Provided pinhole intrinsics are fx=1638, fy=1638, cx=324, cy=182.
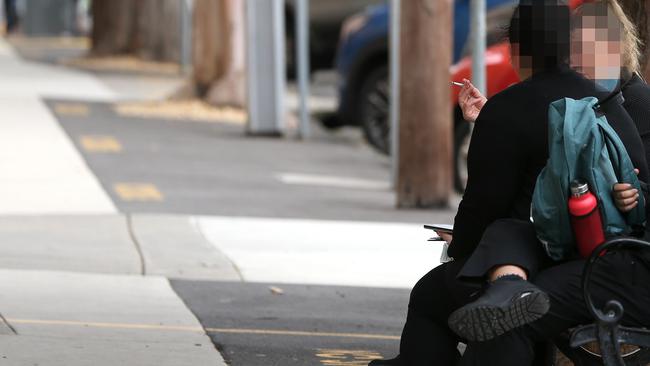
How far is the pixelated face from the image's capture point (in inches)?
200

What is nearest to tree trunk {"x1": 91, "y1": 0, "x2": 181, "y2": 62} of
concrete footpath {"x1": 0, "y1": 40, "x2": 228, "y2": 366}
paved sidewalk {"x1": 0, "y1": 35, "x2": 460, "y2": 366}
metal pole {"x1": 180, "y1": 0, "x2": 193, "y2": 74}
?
metal pole {"x1": 180, "y1": 0, "x2": 193, "y2": 74}

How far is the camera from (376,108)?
647 inches

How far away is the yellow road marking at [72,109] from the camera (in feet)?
56.6

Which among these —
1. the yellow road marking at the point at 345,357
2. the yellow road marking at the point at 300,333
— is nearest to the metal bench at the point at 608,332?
the yellow road marking at the point at 345,357

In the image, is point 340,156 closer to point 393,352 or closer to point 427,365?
point 393,352

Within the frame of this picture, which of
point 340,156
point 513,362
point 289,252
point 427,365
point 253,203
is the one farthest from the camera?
point 340,156

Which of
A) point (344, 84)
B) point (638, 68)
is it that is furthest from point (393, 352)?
point (344, 84)

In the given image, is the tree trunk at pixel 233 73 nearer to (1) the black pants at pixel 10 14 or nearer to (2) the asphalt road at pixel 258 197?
(2) the asphalt road at pixel 258 197

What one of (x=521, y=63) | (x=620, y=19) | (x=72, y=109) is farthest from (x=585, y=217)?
(x=72, y=109)

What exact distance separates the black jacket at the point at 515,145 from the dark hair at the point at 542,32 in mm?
53

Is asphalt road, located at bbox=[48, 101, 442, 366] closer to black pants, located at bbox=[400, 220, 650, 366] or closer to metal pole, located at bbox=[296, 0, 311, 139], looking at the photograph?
metal pole, located at bbox=[296, 0, 311, 139]

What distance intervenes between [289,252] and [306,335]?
94.5 inches

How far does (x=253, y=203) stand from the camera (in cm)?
1178

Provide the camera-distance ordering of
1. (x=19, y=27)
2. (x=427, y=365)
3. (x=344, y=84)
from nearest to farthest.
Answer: (x=427, y=365) < (x=344, y=84) < (x=19, y=27)
